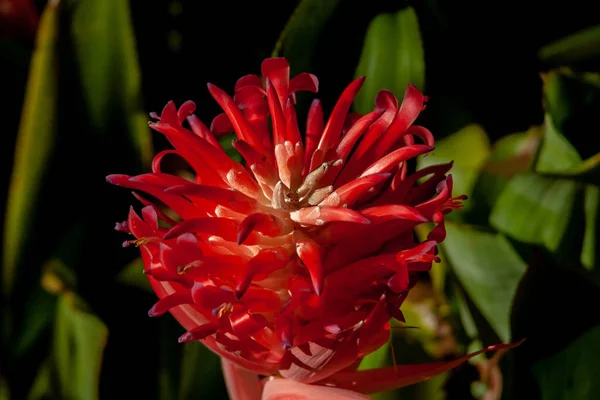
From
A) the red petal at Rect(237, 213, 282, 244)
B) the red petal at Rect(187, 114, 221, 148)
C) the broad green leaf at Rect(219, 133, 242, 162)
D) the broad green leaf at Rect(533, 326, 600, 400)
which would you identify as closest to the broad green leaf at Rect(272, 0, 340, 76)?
the broad green leaf at Rect(219, 133, 242, 162)

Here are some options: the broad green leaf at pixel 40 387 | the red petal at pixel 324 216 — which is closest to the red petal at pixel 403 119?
the red petal at pixel 324 216

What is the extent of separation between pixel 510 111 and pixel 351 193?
86 cm

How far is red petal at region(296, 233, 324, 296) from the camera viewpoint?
0.54 metres

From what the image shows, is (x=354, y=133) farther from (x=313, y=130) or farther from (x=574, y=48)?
(x=574, y=48)

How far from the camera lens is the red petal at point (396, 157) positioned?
592 millimetres

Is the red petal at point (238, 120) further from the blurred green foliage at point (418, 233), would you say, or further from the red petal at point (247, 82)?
the blurred green foliage at point (418, 233)

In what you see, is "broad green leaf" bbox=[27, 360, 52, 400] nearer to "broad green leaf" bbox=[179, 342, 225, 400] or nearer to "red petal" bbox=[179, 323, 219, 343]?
"broad green leaf" bbox=[179, 342, 225, 400]

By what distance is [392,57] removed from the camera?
900 mm

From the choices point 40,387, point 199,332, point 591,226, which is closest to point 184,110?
point 199,332

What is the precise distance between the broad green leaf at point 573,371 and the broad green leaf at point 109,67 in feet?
2.20

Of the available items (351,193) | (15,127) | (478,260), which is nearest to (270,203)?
(351,193)

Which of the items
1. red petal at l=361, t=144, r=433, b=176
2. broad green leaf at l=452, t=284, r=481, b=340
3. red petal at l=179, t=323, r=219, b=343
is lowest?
broad green leaf at l=452, t=284, r=481, b=340

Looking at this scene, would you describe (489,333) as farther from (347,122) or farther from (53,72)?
(53,72)

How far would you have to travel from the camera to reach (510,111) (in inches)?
52.2
